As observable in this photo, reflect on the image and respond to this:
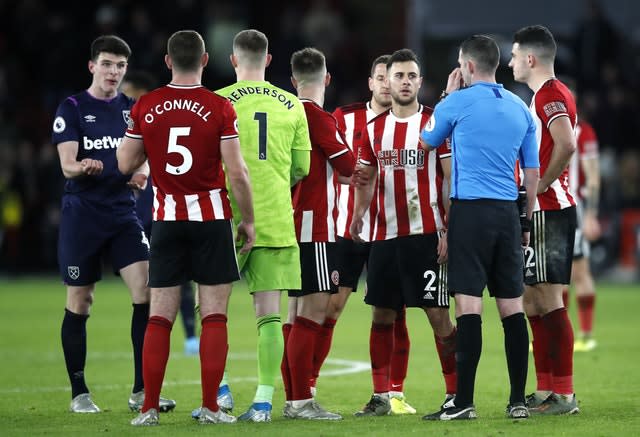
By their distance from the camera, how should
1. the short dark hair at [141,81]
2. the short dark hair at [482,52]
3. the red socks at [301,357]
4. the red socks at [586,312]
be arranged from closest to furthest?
the short dark hair at [482,52]
the red socks at [301,357]
the short dark hair at [141,81]
the red socks at [586,312]

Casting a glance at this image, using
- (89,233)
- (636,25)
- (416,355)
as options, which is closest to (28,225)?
(636,25)

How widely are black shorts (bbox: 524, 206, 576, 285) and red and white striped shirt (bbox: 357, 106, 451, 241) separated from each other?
703 millimetres

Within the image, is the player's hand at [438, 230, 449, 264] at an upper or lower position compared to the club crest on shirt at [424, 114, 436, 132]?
lower

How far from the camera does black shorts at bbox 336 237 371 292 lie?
967cm

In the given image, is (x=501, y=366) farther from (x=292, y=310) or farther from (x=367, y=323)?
(x=367, y=323)

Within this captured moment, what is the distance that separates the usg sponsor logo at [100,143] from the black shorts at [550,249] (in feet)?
10.2

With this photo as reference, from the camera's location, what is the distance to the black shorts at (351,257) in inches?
381

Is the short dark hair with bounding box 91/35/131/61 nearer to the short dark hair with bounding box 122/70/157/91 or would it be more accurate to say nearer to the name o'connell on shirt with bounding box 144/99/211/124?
the name o'connell on shirt with bounding box 144/99/211/124

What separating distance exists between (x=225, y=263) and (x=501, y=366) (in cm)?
463

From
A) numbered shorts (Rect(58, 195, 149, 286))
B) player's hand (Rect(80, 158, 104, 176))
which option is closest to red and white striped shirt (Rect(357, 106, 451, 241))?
numbered shorts (Rect(58, 195, 149, 286))

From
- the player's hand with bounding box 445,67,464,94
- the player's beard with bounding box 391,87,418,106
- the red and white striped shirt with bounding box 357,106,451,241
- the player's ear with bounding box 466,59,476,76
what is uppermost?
the player's ear with bounding box 466,59,476,76

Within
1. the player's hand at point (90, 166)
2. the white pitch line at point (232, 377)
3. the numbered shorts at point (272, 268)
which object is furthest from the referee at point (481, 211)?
the white pitch line at point (232, 377)

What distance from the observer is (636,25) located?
25.3 m

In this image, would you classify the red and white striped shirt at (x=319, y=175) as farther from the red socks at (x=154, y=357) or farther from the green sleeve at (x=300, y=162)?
the red socks at (x=154, y=357)
